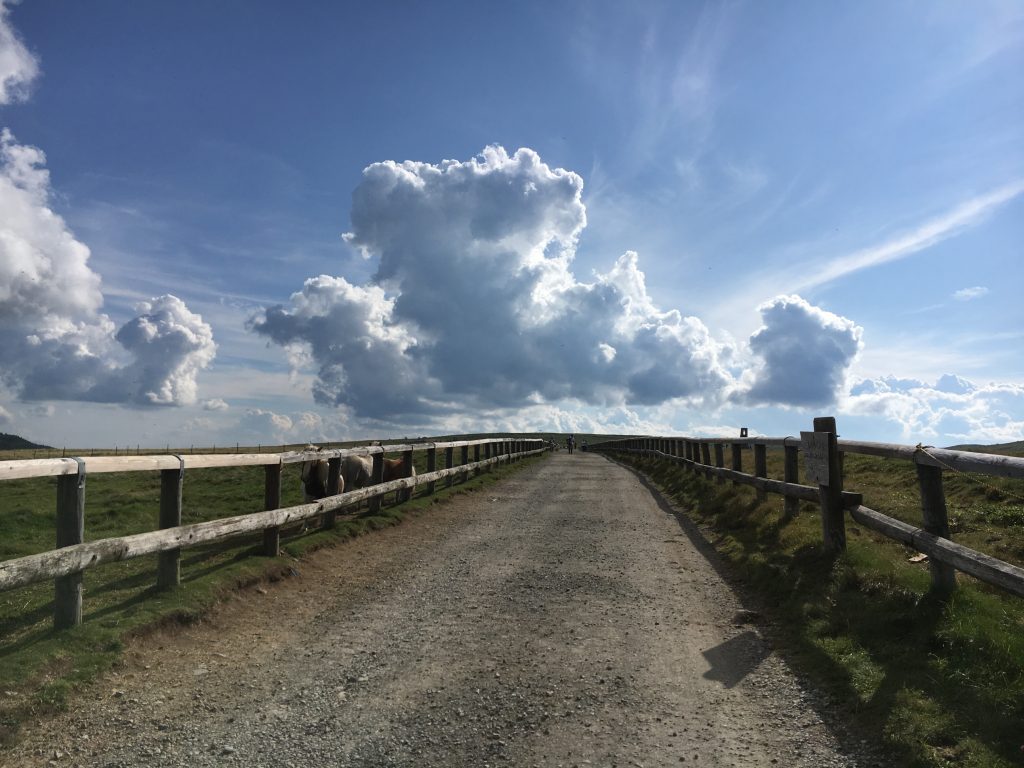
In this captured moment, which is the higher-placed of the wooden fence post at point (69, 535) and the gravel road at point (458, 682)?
the wooden fence post at point (69, 535)

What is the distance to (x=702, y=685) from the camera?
15.5 feet

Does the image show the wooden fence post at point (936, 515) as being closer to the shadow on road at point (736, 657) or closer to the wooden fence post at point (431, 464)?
the shadow on road at point (736, 657)

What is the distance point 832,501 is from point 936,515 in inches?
82.5

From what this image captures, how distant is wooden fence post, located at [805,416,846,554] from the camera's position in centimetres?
757

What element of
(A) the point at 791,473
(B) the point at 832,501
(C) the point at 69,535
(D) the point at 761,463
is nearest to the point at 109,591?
(C) the point at 69,535

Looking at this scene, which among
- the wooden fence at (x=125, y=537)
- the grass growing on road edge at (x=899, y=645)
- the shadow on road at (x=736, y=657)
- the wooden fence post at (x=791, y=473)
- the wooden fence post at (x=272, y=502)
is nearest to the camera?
the grass growing on road edge at (x=899, y=645)

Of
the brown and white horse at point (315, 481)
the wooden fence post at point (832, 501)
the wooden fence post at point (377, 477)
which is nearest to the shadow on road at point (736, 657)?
the wooden fence post at point (832, 501)

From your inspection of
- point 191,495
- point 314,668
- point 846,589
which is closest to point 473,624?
point 314,668

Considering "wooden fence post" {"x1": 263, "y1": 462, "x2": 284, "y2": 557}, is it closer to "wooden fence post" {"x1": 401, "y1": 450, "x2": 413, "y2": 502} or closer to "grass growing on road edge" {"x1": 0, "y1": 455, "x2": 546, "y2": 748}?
"grass growing on road edge" {"x1": 0, "y1": 455, "x2": 546, "y2": 748}

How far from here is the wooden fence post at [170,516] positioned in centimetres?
635

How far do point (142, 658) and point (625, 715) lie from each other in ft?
11.8

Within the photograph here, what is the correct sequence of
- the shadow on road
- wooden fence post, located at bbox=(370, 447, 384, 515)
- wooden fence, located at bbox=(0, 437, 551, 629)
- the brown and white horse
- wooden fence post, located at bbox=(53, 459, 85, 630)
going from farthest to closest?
wooden fence post, located at bbox=(370, 447, 384, 515), the brown and white horse, wooden fence post, located at bbox=(53, 459, 85, 630), the shadow on road, wooden fence, located at bbox=(0, 437, 551, 629)

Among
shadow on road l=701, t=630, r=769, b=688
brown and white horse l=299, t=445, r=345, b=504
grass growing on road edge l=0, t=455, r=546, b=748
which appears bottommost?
shadow on road l=701, t=630, r=769, b=688

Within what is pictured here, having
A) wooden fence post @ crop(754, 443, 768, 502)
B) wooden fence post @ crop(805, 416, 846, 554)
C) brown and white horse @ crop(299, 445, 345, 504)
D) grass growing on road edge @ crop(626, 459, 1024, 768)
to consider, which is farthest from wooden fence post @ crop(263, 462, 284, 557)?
wooden fence post @ crop(754, 443, 768, 502)
